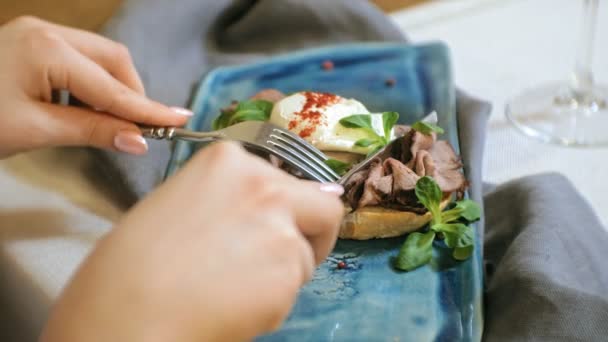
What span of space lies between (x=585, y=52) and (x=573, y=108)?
0.11 meters

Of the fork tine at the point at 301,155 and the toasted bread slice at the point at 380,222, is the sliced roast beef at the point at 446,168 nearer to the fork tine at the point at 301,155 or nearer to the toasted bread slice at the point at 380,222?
the toasted bread slice at the point at 380,222

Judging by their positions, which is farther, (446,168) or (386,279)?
(446,168)

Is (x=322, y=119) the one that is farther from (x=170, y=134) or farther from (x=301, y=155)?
(x=170, y=134)

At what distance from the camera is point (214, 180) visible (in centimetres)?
56

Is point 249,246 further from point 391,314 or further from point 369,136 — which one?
A: point 369,136

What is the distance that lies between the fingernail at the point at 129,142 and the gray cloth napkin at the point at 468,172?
0.27 feet

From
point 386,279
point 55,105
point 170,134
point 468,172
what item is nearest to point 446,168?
point 468,172

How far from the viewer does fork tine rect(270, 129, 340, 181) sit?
Answer: 99 cm

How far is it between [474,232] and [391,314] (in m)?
0.18

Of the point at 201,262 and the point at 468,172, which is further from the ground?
the point at 201,262

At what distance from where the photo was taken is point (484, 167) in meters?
1.23

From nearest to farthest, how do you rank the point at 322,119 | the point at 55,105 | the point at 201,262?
the point at 201,262, the point at 55,105, the point at 322,119

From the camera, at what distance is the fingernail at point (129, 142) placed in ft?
3.27

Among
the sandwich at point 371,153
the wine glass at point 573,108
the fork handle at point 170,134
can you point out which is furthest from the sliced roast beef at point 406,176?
the wine glass at point 573,108
